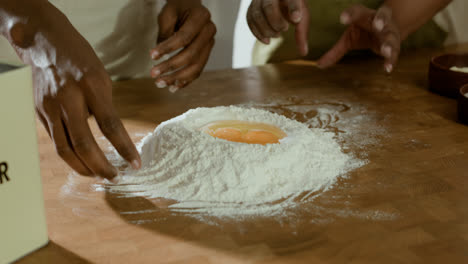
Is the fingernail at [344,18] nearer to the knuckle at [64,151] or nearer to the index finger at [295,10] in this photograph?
the index finger at [295,10]

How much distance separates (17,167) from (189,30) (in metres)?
0.88

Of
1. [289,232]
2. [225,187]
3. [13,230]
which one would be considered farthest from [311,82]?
[13,230]

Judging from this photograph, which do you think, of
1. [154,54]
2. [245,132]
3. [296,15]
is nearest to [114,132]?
[245,132]

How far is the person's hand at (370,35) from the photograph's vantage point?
1.42 metres

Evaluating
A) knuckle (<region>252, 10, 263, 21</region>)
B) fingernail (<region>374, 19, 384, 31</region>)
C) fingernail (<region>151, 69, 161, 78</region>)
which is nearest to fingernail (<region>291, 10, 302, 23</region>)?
knuckle (<region>252, 10, 263, 21</region>)

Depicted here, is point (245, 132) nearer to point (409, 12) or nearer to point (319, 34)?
point (409, 12)

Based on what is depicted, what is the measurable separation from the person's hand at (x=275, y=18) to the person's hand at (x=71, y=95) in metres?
0.60

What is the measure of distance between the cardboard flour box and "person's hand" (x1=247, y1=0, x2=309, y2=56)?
784 mm

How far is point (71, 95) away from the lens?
0.83 m

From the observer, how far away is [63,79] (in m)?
0.83

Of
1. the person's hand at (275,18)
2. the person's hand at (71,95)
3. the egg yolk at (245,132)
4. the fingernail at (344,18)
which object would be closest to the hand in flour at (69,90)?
the person's hand at (71,95)

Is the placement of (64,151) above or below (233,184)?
above

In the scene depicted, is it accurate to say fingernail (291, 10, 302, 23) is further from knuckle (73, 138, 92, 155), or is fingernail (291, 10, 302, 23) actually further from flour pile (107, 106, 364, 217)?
knuckle (73, 138, 92, 155)

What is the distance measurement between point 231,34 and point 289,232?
202 centimetres
